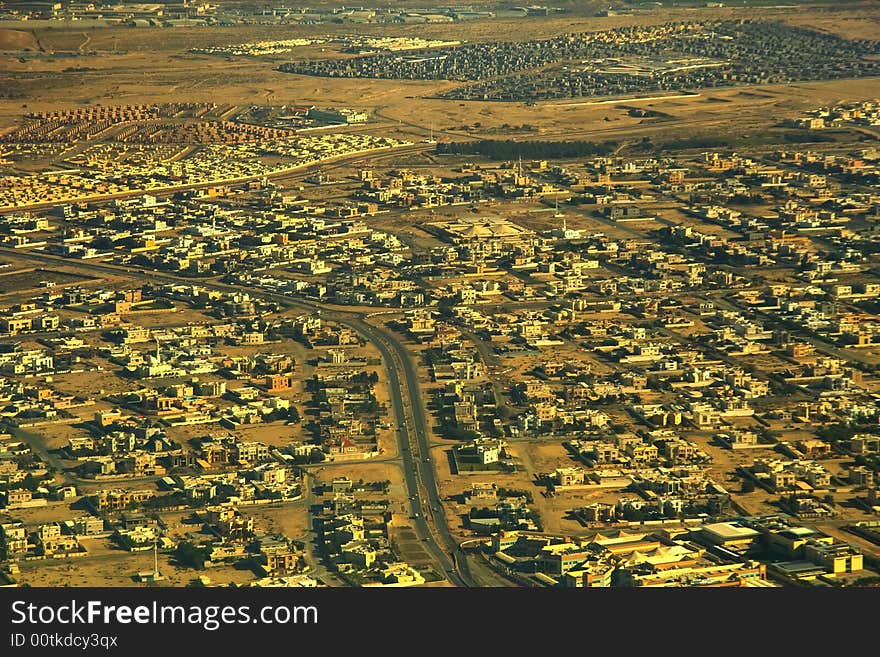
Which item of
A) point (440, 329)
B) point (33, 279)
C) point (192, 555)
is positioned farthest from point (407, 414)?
point (33, 279)

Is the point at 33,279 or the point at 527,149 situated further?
the point at 527,149

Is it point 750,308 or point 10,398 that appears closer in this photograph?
point 10,398

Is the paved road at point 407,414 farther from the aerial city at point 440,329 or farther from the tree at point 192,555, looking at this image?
the tree at point 192,555

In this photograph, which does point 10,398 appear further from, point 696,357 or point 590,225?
point 590,225

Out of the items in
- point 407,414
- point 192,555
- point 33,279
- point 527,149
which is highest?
point 192,555

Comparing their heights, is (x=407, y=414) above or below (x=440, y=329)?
above

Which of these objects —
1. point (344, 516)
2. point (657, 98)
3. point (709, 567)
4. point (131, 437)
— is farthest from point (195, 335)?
point (657, 98)

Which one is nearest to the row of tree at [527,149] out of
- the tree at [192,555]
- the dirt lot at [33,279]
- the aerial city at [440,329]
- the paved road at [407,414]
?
the aerial city at [440,329]

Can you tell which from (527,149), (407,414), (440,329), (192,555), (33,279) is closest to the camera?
(192,555)

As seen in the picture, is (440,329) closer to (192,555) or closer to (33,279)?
(33,279)
